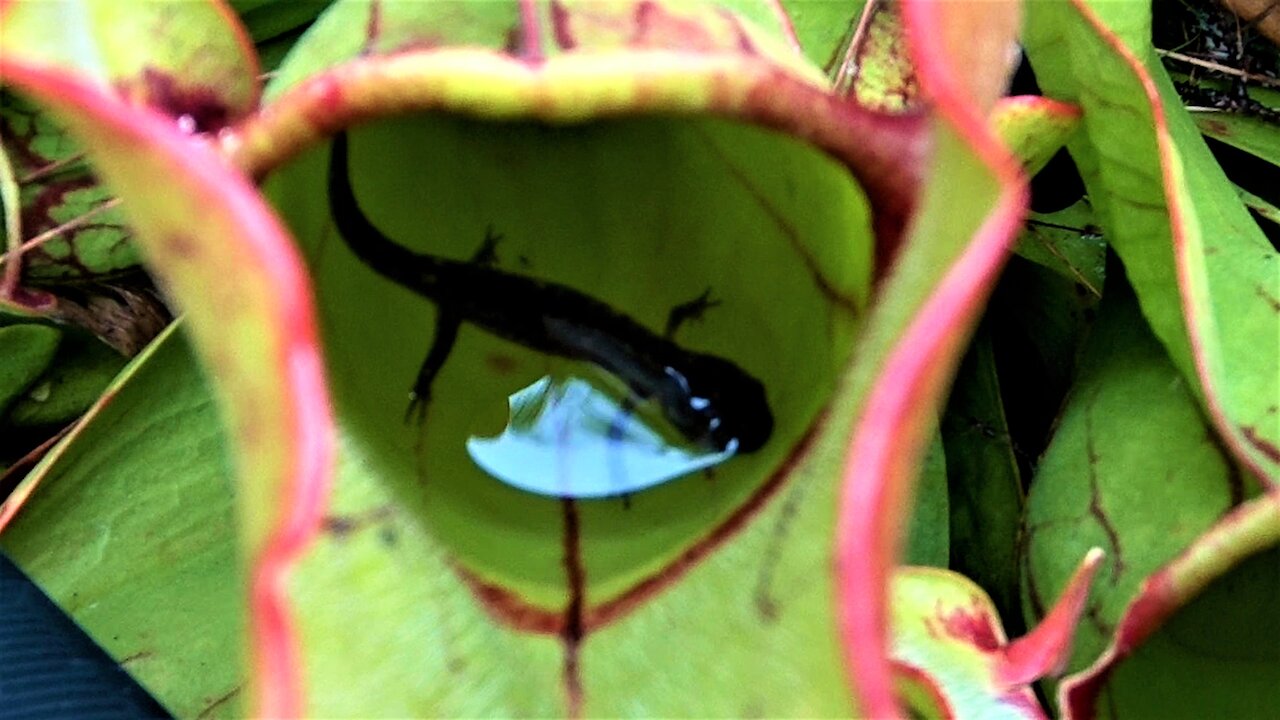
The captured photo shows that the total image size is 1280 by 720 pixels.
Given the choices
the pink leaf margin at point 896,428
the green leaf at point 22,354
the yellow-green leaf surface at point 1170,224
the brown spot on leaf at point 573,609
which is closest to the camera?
the pink leaf margin at point 896,428

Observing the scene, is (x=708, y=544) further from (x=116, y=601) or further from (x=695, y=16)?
(x=116, y=601)

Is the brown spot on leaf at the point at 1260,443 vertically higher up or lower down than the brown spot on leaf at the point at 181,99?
lower down

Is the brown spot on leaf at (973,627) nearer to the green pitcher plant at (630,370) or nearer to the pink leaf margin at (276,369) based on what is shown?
the green pitcher plant at (630,370)

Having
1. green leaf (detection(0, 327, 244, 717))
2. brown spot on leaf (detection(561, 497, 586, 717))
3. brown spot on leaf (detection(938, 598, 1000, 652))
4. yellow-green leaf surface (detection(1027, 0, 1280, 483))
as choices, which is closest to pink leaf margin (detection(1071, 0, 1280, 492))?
yellow-green leaf surface (detection(1027, 0, 1280, 483))

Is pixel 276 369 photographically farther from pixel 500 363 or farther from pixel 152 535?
pixel 152 535

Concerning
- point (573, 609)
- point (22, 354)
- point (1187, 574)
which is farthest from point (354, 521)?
point (22, 354)

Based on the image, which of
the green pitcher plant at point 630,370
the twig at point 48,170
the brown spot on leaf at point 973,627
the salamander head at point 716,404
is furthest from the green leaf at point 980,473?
the twig at point 48,170

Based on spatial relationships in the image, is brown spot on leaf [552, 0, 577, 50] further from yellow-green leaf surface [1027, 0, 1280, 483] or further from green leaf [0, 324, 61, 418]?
green leaf [0, 324, 61, 418]
